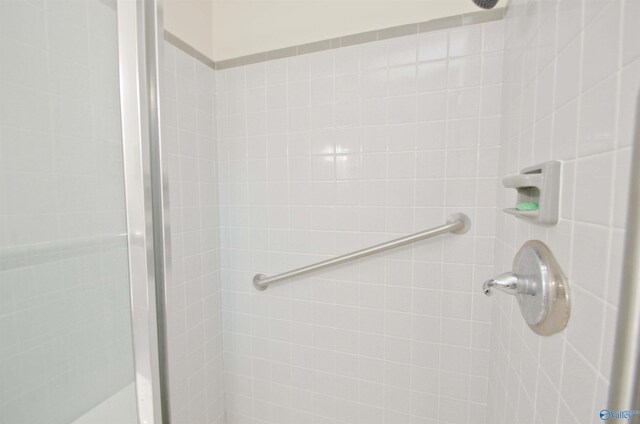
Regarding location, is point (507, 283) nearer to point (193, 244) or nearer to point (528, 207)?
point (528, 207)

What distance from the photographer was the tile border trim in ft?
2.55

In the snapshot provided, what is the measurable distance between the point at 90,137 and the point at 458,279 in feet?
3.47

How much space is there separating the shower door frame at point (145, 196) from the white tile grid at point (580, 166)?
2.11ft

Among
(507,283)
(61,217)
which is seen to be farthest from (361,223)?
(61,217)

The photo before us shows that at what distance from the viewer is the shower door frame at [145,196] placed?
437 mm

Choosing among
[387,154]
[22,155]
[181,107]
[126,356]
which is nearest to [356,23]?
[387,154]

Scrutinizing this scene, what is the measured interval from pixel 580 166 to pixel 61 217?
857mm

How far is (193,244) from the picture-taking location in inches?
39.6

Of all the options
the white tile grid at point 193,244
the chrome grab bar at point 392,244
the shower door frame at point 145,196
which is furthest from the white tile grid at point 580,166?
the white tile grid at point 193,244

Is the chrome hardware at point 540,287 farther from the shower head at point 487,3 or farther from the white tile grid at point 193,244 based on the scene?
the white tile grid at point 193,244

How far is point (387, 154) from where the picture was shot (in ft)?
2.95

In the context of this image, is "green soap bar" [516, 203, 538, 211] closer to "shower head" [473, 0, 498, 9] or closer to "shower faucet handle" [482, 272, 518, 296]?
"shower faucet handle" [482, 272, 518, 296]

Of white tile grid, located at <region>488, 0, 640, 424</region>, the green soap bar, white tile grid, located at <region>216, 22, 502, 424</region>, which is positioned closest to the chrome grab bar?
white tile grid, located at <region>216, 22, 502, 424</region>

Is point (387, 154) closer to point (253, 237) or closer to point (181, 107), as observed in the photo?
point (253, 237)
